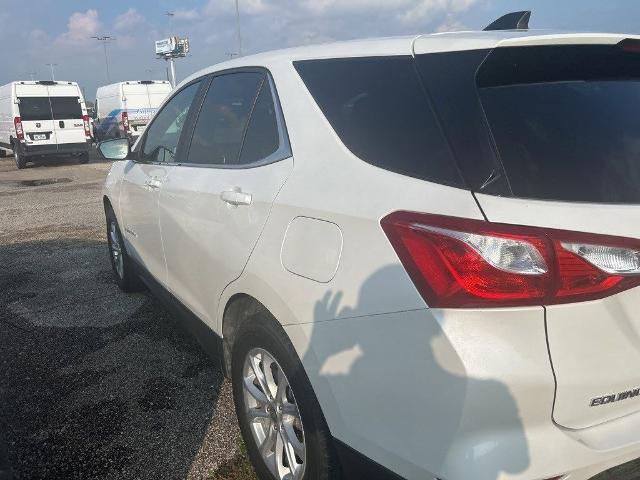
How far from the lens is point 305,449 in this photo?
1854 mm

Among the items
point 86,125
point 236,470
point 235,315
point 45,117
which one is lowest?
point 236,470

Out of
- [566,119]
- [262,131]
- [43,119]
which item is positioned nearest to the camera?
[566,119]

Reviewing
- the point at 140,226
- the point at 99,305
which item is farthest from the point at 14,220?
the point at 140,226

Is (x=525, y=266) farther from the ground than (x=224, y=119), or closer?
closer

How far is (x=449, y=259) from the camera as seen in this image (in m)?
1.38

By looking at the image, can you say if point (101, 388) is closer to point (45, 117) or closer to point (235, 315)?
point (235, 315)

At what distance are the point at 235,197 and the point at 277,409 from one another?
0.88m

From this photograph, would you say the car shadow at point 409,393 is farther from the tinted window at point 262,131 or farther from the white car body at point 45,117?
the white car body at point 45,117

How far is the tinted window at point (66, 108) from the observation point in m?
16.9

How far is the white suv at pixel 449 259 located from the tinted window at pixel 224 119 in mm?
341

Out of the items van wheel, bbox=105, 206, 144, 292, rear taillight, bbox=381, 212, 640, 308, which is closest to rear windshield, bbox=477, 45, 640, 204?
rear taillight, bbox=381, 212, 640, 308

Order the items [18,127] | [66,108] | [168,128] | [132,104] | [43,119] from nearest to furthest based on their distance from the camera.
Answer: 1. [168,128]
2. [18,127]
3. [43,119]
4. [66,108]
5. [132,104]

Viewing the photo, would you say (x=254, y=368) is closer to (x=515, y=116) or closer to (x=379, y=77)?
(x=379, y=77)

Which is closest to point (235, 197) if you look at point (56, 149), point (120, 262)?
point (120, 262)
